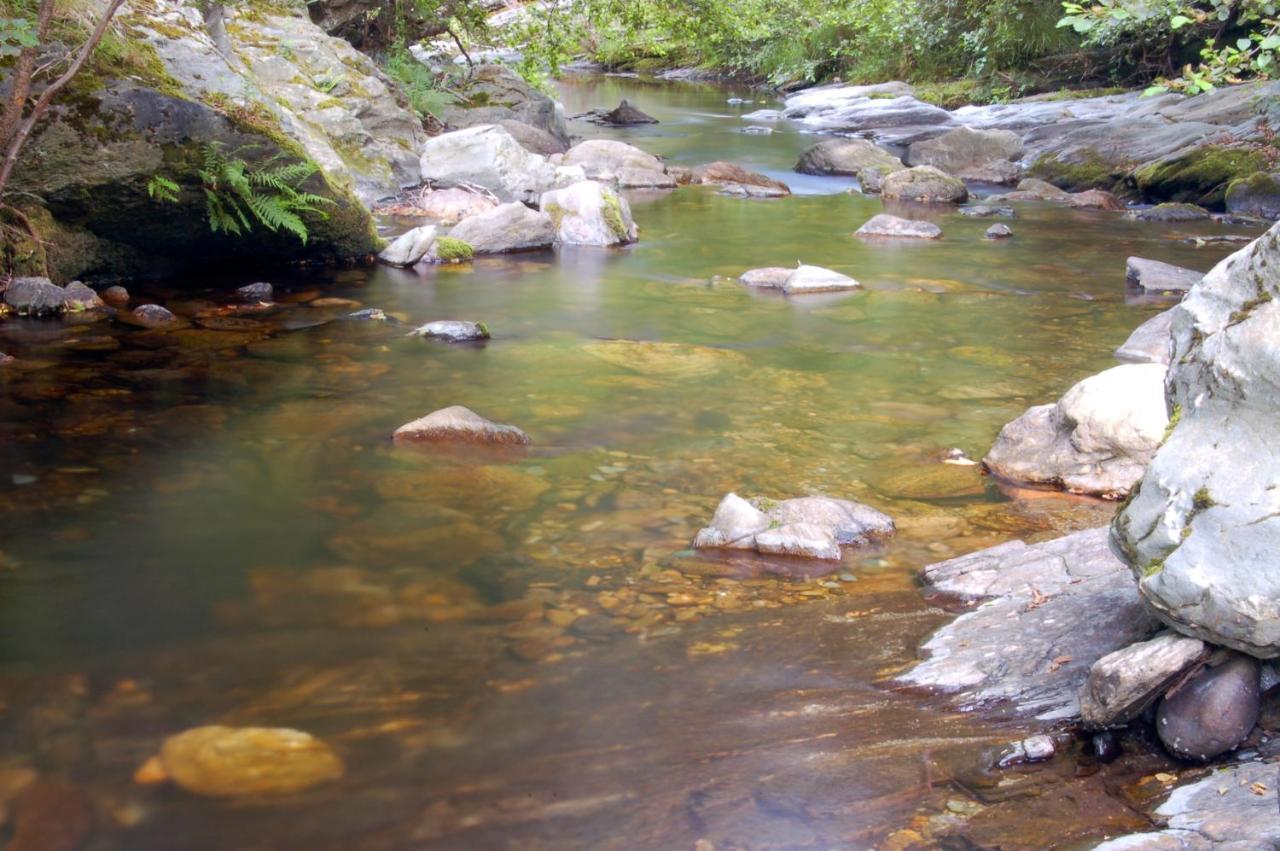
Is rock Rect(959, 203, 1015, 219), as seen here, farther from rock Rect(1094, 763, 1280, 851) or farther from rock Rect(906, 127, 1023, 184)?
rock Rect(1094, 763, 1280, 851)

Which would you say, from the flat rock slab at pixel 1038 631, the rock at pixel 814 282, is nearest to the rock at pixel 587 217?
the rock at pixel 814 282

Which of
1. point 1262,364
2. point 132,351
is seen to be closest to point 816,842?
point 1262,364

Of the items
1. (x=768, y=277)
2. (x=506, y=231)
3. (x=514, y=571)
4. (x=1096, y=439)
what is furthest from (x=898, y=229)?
(x=514, y=571)

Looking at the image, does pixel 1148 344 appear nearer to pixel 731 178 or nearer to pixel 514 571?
pixel 514 571

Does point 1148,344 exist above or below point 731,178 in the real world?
below

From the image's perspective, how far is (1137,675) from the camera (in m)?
3.03

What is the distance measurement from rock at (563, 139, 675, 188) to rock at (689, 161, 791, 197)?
0.68 meters

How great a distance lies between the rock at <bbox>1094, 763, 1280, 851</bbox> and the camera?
2.49m

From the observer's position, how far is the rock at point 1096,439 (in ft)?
18.4

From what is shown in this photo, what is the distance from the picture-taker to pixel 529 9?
18.7 m

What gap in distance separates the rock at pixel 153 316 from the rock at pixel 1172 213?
12619 mm

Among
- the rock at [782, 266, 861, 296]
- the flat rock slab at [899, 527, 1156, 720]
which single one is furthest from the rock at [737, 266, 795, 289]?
the flat rock slab at [899, 527, 1156, 720]

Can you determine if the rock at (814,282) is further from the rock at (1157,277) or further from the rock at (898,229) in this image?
the rock at (898,229)

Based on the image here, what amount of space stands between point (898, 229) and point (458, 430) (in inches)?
354
